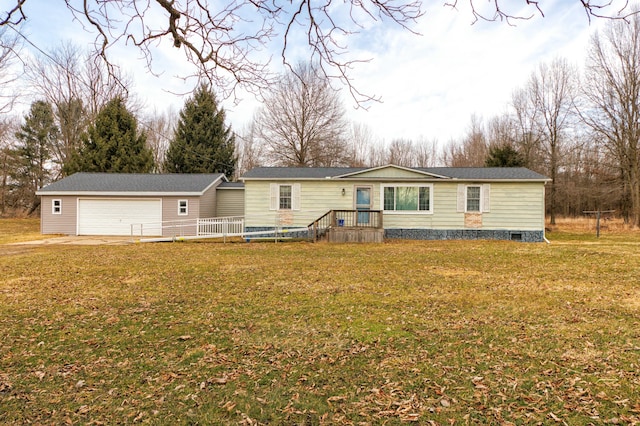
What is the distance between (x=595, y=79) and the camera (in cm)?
2255

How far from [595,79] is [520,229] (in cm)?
1455

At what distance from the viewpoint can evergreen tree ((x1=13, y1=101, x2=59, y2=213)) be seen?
103 feet

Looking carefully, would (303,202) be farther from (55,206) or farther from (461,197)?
(55,206)

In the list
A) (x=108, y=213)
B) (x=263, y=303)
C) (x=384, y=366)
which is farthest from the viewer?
(x=108, y=213)

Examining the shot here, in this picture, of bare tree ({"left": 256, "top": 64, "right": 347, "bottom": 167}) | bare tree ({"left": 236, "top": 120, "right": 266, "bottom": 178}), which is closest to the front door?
bare tree ({"left": 256, "top": 64, "right": 347, "bottom": 167})

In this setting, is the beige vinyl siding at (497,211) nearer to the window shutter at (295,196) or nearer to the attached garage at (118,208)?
the window shutter at (295,196)

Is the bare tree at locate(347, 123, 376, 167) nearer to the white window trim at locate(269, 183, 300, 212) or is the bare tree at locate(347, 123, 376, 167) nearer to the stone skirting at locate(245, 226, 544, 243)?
the white window trim at locate(269, 183, 300, 212)

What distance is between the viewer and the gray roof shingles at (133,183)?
59.7 ft

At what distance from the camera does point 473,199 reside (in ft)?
52.5

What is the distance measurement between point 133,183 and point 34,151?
2107 centimetres

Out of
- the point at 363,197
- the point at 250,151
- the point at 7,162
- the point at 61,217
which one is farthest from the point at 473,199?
the point at 7,162

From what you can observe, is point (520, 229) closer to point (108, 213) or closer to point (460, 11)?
point (460, 11)

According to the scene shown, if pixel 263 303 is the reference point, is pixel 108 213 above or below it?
above

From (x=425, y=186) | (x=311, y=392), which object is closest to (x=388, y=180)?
(x=425, y=186)
